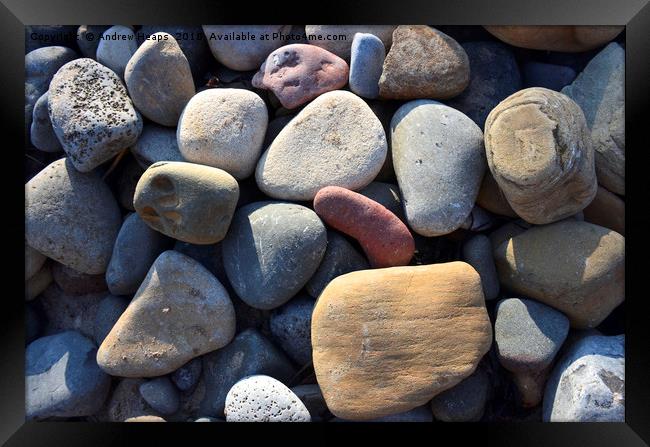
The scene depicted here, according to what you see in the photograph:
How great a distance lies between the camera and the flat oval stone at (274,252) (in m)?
1.42

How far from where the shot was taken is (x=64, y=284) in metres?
1.59

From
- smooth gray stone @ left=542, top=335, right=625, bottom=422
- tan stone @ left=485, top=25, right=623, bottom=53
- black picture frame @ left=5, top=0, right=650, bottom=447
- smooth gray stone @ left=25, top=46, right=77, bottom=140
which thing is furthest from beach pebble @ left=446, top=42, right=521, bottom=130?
smooth gray stone @ left=25, top=46, right=77, bottom=140

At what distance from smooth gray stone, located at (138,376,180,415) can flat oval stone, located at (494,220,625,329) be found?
1054 millimetres

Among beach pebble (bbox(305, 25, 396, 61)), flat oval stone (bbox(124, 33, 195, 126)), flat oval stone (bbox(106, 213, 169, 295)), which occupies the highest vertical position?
beach pebble (bbox(305, 25, 396, 61))

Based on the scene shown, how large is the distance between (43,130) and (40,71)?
0.18 m

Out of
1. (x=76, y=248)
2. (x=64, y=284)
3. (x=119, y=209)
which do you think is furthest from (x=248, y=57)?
(x=64, y=284)

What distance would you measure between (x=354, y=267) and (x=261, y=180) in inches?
14.8

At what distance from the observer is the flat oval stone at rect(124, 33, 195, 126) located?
1467 millimetres

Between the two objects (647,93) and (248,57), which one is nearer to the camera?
(647,93)

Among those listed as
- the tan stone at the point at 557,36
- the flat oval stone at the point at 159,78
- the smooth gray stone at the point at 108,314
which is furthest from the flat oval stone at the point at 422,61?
the smooth gray stone at the point at 108,314

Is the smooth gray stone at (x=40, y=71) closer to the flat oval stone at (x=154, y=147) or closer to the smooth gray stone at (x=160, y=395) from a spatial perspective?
the flat oval stone at (x=154, y=147)

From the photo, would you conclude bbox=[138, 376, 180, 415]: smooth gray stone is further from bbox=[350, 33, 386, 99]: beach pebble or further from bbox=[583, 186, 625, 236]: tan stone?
bbox=[583, 186, 625, 236]: tan stone

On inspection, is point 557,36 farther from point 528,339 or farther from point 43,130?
point 43,130
